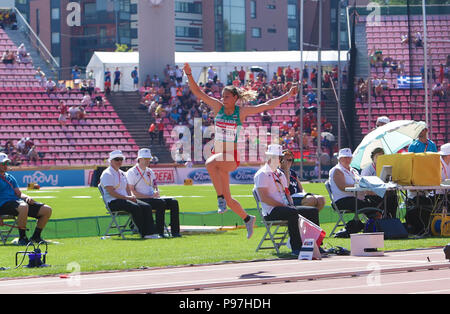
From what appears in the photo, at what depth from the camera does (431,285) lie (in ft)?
28.8

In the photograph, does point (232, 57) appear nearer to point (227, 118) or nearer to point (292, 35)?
point (292, 35)

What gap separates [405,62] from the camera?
5066 centimetres

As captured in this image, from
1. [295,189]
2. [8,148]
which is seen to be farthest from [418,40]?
[295,189]

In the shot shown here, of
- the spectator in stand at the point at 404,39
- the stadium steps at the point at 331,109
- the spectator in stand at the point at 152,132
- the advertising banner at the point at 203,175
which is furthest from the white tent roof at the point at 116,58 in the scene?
the spectator in stand at the point at 404,39

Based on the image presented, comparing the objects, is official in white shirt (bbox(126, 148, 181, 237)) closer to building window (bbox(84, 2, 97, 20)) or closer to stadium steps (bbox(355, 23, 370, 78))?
stadium steps (bbox(355, 23, 370, 78))

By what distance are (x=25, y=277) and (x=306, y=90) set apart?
41612 millimetres

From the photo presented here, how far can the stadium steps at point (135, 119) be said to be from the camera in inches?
1826

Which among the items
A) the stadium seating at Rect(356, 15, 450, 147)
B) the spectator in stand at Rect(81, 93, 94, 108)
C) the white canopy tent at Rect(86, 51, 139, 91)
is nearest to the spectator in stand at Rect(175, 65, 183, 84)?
the white canopy tent at Rect(86, 51, 139, 91)

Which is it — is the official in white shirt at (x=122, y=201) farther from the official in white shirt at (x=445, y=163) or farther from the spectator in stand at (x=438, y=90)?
the spectator in stand at (x=438, y=90)

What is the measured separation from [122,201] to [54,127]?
100ft

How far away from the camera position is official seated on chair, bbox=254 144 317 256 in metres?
12.9

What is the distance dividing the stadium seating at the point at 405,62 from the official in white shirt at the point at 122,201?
2636 cm
